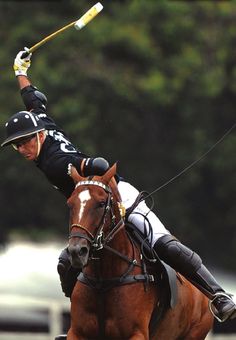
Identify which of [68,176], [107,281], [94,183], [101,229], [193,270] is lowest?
[107,281]

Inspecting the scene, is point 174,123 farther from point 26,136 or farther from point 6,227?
point 26,136

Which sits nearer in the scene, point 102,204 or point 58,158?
point 102,204

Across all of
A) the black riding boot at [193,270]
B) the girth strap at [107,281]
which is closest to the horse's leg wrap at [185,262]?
the black riding boot at [193,270]

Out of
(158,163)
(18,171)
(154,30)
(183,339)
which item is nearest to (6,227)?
(18,171)

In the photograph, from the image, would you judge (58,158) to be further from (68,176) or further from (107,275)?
(107,275)

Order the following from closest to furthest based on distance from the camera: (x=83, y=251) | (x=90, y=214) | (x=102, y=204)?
(x=83, y=251) → (x=90, y=214) → (x=102, y=204)

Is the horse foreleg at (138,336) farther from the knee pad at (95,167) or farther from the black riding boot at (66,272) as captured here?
the knee pad at (95,167)

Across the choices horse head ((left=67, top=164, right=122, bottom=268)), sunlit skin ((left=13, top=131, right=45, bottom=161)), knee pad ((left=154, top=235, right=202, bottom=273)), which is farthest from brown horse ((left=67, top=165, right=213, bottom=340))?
sunlit skin ((left=13, top=131, right=45, bottom=161))

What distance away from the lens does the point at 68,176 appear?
8.82 m

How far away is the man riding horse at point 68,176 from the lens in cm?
880

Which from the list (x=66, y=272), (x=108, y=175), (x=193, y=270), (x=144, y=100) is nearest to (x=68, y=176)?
(x=108, y=175)

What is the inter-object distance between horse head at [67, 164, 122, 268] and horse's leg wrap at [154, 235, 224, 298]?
0.69 metres

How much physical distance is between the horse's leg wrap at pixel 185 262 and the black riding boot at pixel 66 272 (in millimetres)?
667

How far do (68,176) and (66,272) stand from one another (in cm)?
83
